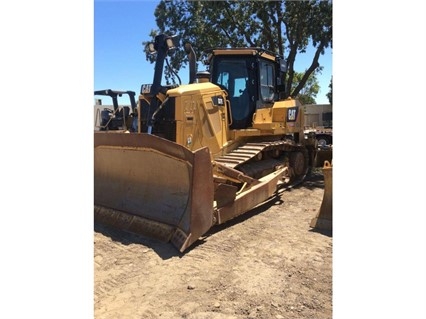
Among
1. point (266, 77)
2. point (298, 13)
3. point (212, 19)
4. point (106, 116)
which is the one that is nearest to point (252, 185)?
point (266, 77)


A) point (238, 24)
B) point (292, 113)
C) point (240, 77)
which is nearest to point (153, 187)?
point (240, 77)

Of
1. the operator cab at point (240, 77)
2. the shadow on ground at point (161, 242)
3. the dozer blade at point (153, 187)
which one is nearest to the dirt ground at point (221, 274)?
the shadow on ground at point (161, 242)

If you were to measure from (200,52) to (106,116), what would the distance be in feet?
12.6

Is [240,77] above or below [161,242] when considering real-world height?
above

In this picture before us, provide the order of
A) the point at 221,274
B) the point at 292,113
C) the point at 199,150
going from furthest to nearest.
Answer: the point at 292,113
the point at 199,150
the point at 221,274

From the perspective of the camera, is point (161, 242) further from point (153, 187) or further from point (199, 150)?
point (199, 150)

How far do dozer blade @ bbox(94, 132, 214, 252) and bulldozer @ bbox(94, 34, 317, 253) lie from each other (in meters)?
0.01

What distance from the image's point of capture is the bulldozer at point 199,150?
4.22m

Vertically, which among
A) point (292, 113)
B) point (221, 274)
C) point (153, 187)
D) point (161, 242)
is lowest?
point (221, 274)

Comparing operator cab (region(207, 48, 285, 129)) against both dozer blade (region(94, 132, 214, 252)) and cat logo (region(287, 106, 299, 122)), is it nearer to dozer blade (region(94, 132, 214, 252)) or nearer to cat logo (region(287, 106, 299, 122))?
cat logo (region(287, 106, 299, 122))

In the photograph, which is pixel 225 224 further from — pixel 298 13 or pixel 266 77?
pixel 298 13

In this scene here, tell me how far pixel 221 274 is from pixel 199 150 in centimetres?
130

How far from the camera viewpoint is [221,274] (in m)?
3.50

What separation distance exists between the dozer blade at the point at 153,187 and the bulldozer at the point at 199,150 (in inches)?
0.4
